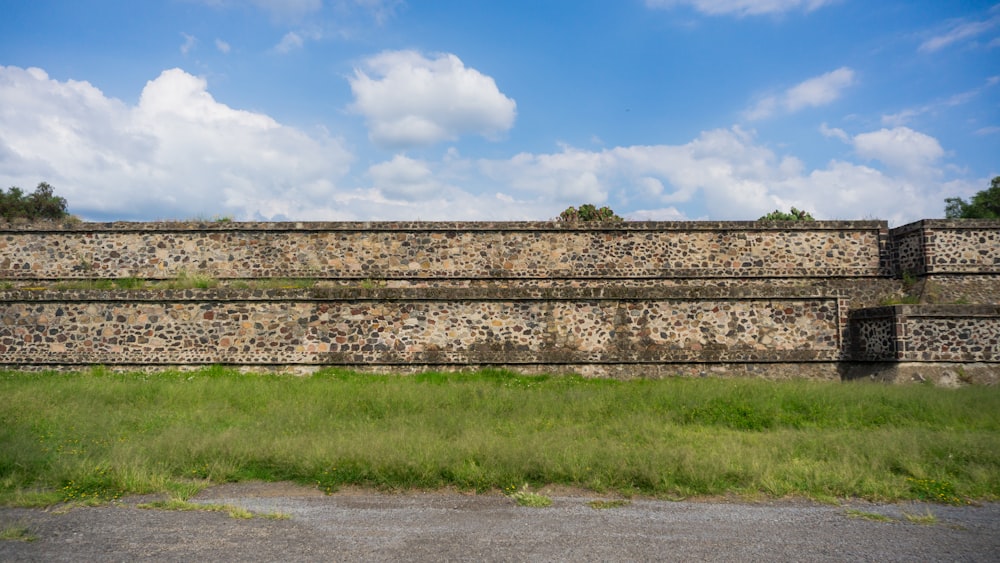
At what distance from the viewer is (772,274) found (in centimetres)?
1883

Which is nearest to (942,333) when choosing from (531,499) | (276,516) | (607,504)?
(607,504)

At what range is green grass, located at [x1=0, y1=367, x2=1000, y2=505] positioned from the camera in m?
7.21

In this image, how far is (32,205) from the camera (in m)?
34.1

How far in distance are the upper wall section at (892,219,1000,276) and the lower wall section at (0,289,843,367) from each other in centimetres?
509

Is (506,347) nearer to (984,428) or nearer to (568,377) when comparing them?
(568,377)

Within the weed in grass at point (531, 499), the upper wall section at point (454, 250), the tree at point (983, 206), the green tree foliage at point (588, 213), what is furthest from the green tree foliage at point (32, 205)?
the tree at point (983, 206)

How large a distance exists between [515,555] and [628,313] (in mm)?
10605

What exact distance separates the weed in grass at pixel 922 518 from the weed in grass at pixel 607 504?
2.77 m

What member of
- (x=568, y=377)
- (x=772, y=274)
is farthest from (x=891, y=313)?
(x=568, y=377)

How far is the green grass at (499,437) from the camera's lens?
7.21 m

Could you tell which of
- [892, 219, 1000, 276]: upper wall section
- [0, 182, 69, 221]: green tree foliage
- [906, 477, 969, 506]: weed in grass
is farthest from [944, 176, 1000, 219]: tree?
[0, 182, 69, 221]: green tree foliage

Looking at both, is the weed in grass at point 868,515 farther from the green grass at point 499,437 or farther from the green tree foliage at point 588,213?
the green tree foliage at point 588,213

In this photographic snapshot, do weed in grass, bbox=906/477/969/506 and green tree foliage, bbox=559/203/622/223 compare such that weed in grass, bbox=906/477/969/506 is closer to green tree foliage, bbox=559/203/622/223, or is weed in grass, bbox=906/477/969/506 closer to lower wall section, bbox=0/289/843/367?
lower wall section, bbox=0/289/843/367

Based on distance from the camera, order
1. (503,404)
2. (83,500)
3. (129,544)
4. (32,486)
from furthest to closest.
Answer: (503,404), (32,486), (83,500), (129,544)
